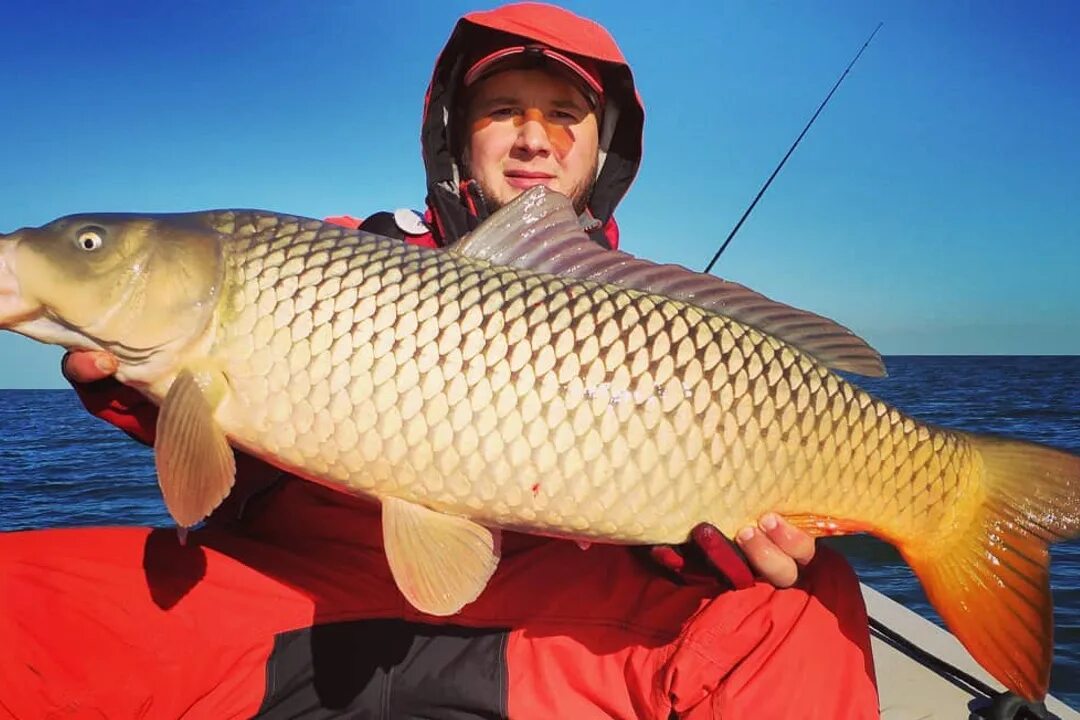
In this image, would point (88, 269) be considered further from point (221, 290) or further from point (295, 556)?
point (295, 556)

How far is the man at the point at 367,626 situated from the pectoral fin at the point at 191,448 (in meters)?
0.21

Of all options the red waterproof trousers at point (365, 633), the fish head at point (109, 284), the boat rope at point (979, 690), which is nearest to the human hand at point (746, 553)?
the red waterproof trousers at point (365, 633)

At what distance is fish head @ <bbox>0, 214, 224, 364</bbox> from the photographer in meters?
1.54

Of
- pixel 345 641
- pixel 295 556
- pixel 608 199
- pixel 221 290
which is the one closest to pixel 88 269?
pixel 221 290

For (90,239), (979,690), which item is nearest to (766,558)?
(979,690)

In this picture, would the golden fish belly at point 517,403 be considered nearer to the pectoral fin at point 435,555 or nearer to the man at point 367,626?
the pectoral fin at point 435,555

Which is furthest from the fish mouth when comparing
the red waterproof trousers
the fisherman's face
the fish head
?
the fisherman's face

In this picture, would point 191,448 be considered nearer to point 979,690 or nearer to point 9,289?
point 9,289

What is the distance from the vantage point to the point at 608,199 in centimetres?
288

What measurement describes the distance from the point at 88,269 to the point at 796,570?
1540mm

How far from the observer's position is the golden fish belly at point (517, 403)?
1.48 metres

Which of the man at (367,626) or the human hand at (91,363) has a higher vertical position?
the human hand at (91,363)

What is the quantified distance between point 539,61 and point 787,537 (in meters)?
1.63

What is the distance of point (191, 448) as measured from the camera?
149cm
